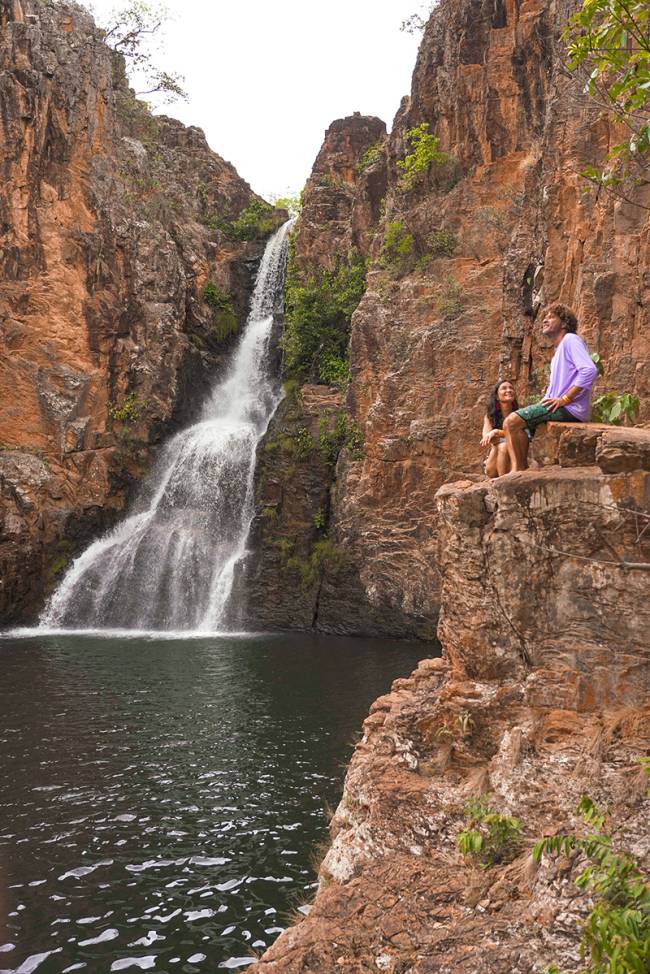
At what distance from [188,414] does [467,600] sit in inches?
1052

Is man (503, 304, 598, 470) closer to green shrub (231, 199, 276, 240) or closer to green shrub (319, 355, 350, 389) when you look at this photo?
green shrub (319, 355, 350, 389)

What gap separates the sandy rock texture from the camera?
4.77m

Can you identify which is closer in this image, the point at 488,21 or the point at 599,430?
the point at 599,430

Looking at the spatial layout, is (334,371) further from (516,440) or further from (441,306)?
(516,440)

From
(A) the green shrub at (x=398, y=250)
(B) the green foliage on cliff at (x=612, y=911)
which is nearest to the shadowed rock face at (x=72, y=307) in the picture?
(A) the green shrub at (x=398, y=250)

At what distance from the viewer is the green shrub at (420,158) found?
2524 centimetres

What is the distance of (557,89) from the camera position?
57.3ft

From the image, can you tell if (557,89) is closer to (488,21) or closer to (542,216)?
(542,216)

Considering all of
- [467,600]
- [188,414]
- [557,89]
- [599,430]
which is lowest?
[467,600]

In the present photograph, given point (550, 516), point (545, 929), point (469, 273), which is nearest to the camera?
point (545, 929)

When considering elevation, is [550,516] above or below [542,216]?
below

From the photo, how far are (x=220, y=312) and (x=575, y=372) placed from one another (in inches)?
1241

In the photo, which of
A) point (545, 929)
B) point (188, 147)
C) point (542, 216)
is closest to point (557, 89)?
point (542, 216)

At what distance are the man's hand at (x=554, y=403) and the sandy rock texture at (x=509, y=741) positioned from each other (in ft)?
0.81
